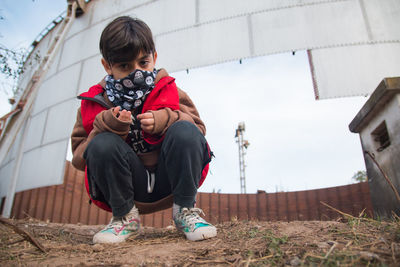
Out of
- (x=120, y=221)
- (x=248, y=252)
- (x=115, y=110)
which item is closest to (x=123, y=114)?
(x=115, y=110)

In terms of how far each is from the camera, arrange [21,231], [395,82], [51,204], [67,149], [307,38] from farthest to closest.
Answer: [51,204] < [67,149] < [307,38] < [395,82] < [21,231]

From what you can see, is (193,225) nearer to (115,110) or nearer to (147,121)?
(147,121)

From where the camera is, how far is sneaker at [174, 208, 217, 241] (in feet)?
4.08

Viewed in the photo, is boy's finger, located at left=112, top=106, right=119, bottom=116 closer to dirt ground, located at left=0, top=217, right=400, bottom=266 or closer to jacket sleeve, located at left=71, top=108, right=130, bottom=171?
jacket sleeve, located at left=71, top=108, right=130, bottom=171

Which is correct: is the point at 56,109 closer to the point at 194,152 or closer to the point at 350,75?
the point at 194,152

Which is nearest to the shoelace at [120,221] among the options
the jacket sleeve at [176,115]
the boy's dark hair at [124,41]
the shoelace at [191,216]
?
the shoelace at [191,216]

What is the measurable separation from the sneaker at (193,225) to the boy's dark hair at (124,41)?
2.70 ft

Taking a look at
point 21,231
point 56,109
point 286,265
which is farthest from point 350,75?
point 56,109

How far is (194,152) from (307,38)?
8.11ft

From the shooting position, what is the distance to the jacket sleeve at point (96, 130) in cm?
132

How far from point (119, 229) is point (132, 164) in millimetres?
307

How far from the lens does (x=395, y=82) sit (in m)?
1.82

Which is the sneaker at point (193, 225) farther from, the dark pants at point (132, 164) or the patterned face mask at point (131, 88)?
the patterned face mask at point (131, 88)

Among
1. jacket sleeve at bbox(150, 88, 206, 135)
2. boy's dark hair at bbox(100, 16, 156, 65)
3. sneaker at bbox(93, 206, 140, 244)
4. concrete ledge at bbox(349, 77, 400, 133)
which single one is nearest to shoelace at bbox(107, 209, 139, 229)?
sneaker at bbox(93, 206, 140, 244)
